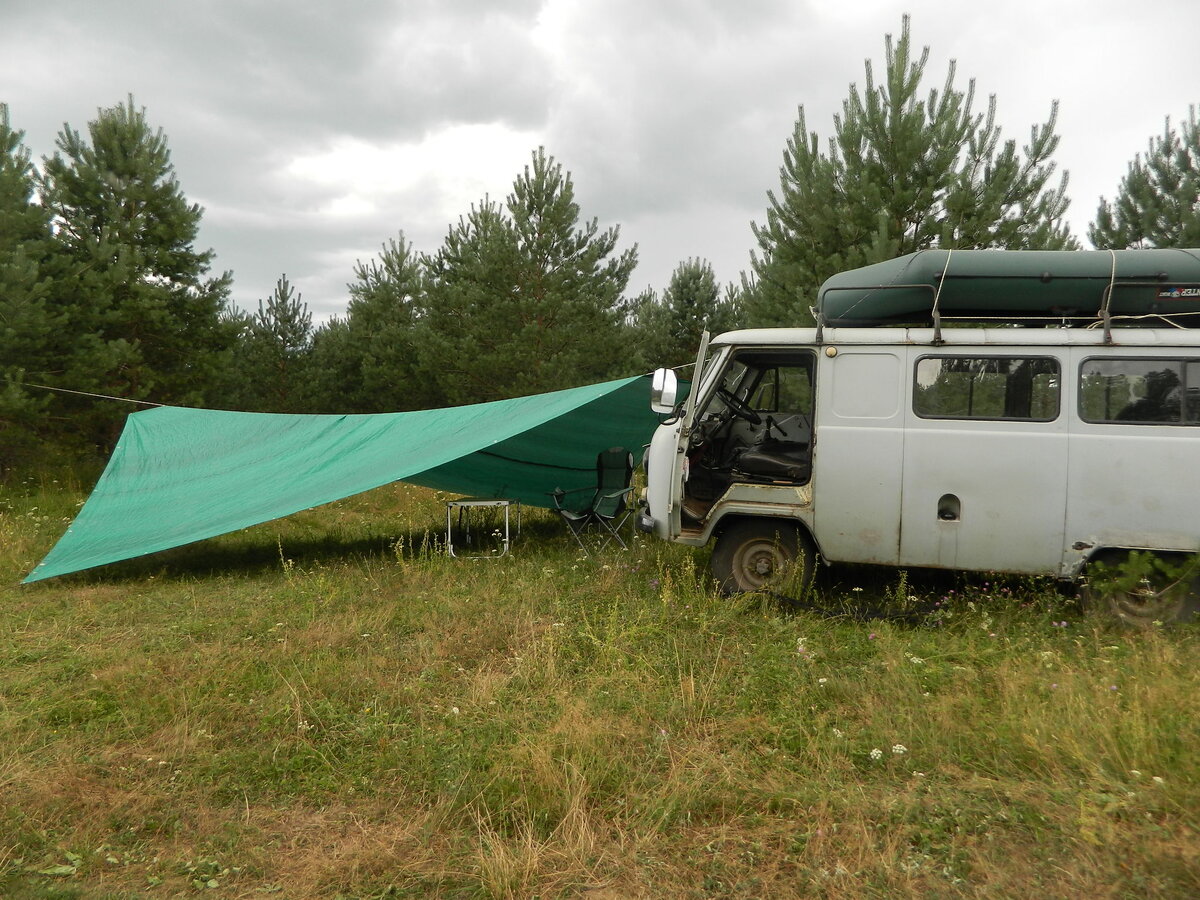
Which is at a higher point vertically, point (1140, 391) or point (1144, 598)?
point (1140, 391)

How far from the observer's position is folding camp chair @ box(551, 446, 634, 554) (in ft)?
26.6

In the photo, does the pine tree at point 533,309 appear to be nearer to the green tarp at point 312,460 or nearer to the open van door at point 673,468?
the green tarp at point 312,460

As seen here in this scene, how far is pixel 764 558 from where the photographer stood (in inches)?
231

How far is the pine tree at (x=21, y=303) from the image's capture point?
455 inches

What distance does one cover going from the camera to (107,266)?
13688mm

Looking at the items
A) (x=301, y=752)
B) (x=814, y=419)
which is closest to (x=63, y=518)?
(x=301, y=752)

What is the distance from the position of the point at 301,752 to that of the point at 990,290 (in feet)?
16.6

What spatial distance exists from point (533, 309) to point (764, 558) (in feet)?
41.6

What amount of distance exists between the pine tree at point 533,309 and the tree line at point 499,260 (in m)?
0.05

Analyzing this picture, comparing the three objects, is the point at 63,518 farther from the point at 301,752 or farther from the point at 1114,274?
the point at 1114,274

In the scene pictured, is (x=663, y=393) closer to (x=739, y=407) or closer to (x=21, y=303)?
(x=739, y=407)

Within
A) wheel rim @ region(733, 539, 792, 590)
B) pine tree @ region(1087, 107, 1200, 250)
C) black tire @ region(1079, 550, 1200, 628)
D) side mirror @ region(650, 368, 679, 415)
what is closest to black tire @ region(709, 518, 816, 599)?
wheel rim @ region(733, 539, 792, 590)

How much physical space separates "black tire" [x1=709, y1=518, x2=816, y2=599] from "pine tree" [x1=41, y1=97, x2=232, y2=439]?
37.5ft

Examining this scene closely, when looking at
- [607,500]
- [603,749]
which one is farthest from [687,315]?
[603,749]
